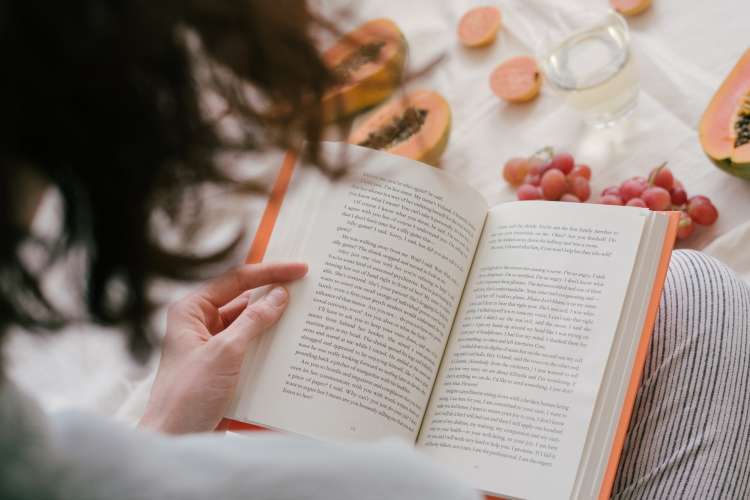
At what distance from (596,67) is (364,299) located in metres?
0.48

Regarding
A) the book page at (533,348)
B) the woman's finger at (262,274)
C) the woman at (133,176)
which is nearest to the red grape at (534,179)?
the book page at (533,348)

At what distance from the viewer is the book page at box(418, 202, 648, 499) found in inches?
28.7

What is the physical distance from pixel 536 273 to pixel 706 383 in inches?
7.2

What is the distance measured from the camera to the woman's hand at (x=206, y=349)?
77 centimetres

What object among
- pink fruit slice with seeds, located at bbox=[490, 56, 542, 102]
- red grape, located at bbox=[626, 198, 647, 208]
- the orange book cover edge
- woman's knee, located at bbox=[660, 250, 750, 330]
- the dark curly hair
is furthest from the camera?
pink fruit slice with seeds, located at bbox=[490, 56, 542, 102]

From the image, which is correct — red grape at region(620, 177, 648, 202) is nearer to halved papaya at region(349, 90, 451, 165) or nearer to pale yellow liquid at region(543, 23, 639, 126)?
pale yellow liquid at region(543, 23, 639, 126)

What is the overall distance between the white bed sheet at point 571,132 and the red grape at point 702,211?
0.02 m

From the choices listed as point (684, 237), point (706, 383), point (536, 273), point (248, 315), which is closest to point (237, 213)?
→ point (248, 315)

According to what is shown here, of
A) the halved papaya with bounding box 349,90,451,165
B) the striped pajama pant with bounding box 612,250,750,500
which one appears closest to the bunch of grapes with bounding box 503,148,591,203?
the halved papaya with bounding box 349,90,451,165

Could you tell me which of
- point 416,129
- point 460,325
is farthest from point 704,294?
point 416,129

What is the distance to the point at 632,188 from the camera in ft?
3.30

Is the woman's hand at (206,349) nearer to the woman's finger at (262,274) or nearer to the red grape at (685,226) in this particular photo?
the woman's finger at (262,274)

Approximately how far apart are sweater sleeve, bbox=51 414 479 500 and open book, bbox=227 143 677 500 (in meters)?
0.31

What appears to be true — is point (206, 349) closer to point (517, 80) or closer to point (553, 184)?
point (553, 184)
